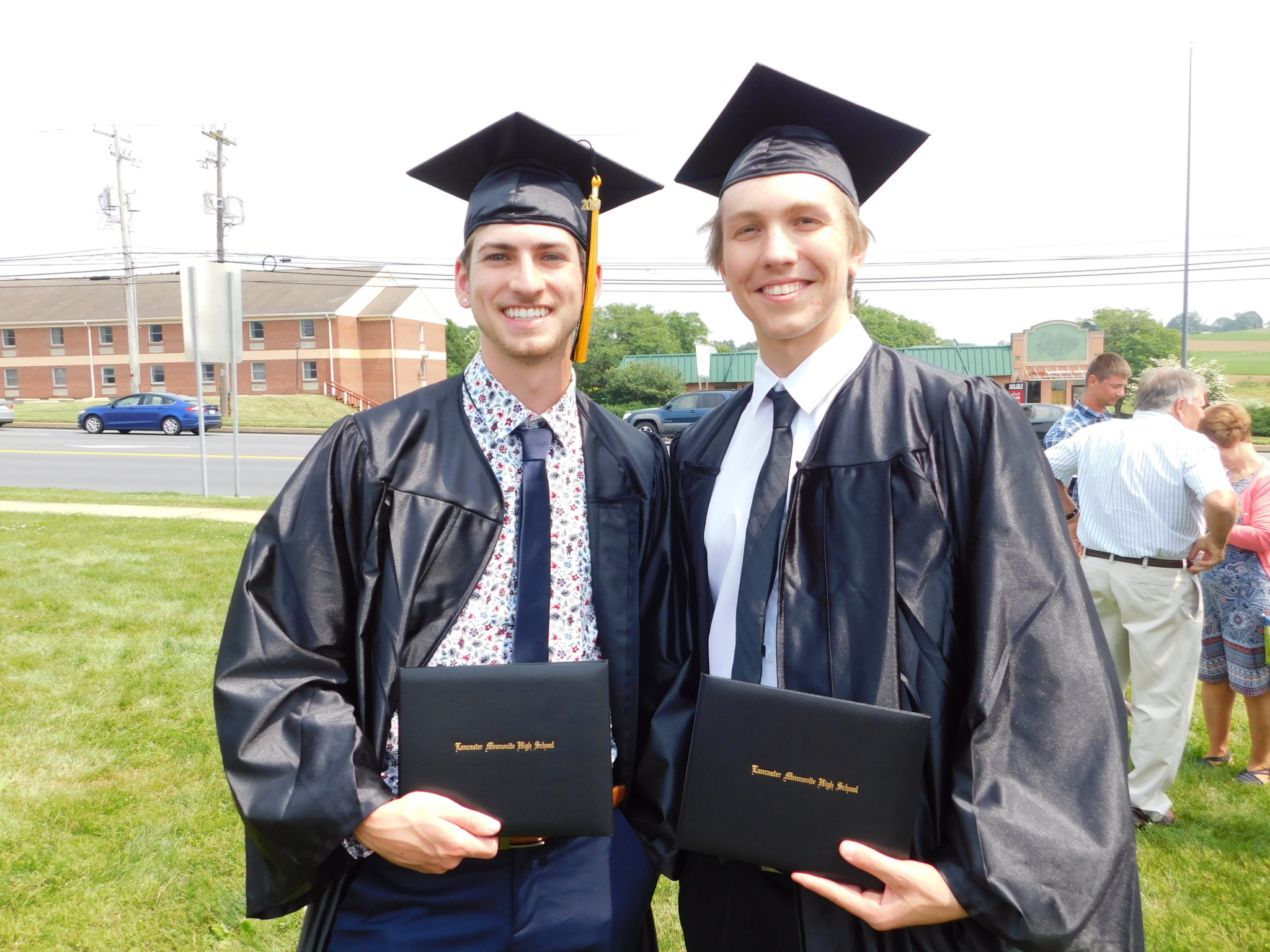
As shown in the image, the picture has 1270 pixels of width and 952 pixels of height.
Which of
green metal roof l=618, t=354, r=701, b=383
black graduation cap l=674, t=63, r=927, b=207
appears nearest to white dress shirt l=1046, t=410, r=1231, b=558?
black graduation cap l=674, t=63, r=927, b=207

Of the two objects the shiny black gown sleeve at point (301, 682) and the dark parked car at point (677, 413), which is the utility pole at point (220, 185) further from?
the shiny black gown sleeve at point (301, 682)

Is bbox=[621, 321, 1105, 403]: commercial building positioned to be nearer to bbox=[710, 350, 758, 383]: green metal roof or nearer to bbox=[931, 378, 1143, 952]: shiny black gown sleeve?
bbox=[710, 350, 758, 383]: green metal roof

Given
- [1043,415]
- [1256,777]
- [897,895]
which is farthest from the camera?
[1043,415]

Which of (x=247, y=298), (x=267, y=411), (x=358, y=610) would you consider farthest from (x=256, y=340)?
(x=358, y=610)

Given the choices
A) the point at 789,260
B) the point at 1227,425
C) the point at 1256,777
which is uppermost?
the point at 789,260

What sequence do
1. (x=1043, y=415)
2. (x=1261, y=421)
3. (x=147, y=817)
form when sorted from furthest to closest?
1. (x=1261, y=421)
2. (x=1043, y=415)
3. (x=147, y=817)

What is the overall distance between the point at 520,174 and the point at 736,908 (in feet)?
5.69

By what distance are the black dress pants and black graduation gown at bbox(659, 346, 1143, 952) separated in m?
0.12

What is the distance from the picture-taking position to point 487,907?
1.76m

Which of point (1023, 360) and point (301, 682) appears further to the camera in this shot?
point (1023, 360)

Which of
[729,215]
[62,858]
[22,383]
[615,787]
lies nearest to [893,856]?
[615,787]

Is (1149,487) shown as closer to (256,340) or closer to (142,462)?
(142,462)

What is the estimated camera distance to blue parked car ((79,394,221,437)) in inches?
1018

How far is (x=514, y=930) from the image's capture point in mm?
1765
